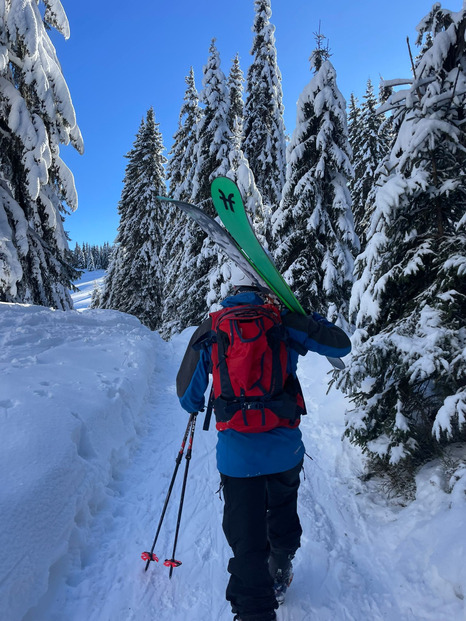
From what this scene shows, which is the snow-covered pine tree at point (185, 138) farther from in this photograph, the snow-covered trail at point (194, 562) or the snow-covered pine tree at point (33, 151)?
the snow-covered trail at point (194, 562)

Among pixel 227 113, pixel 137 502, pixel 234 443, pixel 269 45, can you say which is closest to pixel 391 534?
pixel 234 443

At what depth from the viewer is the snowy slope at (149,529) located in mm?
2609

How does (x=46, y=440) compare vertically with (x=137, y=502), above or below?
above

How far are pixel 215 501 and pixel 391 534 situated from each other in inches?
76.8

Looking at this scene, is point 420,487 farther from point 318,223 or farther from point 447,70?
point 318,223

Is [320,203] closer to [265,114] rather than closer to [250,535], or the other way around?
[265,114]

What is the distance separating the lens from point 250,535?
2250 mm

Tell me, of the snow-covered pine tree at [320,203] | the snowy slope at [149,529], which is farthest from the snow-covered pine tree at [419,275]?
the snow-covered pine tree at [320,203]

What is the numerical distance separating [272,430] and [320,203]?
11.0m

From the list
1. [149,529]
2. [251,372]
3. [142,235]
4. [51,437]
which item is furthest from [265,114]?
[149,529]

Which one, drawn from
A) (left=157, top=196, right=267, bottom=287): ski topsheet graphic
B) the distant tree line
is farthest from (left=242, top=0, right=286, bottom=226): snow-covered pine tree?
the distant tree line

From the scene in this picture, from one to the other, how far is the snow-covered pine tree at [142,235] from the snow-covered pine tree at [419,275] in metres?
20.4

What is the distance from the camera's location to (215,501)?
13.4 feet

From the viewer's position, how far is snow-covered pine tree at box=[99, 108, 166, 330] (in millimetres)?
23141
